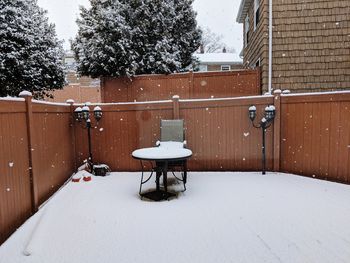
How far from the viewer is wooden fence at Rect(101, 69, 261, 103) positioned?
7.86 meters

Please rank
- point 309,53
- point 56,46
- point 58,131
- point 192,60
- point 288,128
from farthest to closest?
1. point 192,60
2. point 56,46
3. point 309,53
4. point 288,128
5. point 58,131

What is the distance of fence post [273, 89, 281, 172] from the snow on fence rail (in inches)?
0.7

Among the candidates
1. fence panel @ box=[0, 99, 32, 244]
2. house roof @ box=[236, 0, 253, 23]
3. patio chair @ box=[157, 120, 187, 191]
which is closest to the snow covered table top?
patio chair @ box=[157, 120, 187, 191]

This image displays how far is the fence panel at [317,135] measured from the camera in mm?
4461

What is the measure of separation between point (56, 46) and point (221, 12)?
46012 mm

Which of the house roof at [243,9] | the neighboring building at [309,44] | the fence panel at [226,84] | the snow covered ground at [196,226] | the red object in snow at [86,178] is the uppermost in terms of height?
the house roof at [243,9]

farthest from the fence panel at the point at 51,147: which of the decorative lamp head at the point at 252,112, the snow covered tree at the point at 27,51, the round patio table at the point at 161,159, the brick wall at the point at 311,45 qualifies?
the brick wall at the point at 311,45

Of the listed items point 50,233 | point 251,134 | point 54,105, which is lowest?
point 50,233

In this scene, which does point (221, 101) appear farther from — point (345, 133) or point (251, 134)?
point (345, 133)

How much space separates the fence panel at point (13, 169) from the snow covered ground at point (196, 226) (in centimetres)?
15

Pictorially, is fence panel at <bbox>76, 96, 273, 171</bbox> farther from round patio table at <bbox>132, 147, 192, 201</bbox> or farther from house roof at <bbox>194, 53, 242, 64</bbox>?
house roof at <bbox>194, 53, 242, 64</bbox>

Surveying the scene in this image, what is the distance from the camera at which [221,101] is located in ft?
17.9

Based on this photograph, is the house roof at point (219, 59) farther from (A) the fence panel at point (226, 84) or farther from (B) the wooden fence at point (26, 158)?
(B) the wooden fence at point (26, 158)

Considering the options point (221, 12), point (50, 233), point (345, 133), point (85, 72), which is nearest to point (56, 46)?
point (85, 72)
